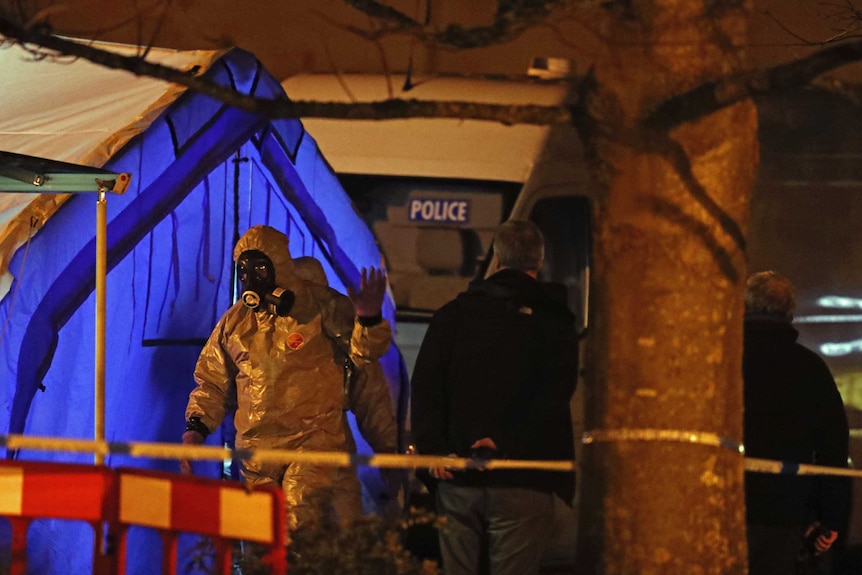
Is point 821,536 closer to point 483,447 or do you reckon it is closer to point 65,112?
point 483,447

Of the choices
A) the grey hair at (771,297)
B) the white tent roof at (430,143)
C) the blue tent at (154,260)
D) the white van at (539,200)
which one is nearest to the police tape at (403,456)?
the grey hair at (771,297)

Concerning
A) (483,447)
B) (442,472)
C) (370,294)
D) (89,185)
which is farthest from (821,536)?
(89,185)

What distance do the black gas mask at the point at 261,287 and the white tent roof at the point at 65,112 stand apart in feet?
2.46

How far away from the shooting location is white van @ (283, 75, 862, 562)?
8.09 m

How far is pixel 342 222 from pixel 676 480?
3.14m

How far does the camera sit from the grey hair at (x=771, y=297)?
5.38m

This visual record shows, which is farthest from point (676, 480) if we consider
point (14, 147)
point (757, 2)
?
point (757, 2)

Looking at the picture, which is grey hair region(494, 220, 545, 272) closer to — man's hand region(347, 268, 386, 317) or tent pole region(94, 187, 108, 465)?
man's hand region(347, 268, 386, 317)

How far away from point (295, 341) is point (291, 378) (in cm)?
15

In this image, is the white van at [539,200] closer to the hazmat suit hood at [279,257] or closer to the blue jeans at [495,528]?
the hazmat suit hood at [279,257]

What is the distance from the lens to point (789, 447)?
17.2ft

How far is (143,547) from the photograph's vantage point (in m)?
6.19

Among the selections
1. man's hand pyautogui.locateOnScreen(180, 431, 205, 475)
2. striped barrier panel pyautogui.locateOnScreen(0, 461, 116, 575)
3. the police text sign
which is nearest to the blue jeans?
man's hand pyautogui.locateOnScreen(180, 431, 205, 475)

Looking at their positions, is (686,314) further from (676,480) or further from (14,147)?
(14,147)
